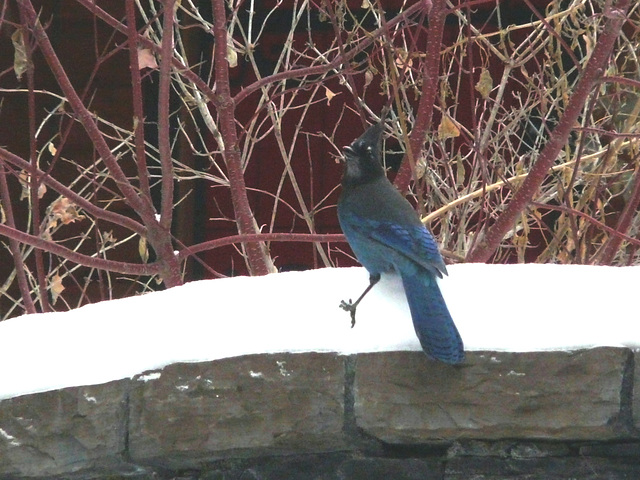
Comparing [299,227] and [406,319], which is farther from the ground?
[299,227]

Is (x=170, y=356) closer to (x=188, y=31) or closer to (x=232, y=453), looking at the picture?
(x=232, y=453)

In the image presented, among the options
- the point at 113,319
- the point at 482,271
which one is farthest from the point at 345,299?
the point at 113,319

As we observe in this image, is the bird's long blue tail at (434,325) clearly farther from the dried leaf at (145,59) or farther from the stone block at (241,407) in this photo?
the dried leaf at (145,59)

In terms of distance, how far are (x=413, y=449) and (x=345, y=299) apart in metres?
0.41

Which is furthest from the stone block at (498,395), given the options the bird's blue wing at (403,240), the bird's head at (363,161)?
the bird's head at (363,161)

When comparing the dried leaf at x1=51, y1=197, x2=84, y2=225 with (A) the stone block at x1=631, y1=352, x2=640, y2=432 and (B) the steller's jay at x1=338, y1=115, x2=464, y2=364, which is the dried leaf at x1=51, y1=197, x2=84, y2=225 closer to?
(B) the steller's jay at x1=338, y1=115, x2=464, y2=364

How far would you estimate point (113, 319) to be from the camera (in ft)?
8.38

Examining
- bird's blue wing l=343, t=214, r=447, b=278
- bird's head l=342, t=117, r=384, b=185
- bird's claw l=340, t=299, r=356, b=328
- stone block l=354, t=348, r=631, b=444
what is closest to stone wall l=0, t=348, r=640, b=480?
stone block l=354, t=348, r=631, b=444

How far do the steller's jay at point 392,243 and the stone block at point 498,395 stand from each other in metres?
0.07

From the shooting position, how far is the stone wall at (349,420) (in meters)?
2.23

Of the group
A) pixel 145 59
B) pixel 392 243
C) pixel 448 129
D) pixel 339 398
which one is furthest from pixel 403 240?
pixel 145 59

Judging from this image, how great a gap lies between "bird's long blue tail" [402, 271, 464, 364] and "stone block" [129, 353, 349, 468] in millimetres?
206

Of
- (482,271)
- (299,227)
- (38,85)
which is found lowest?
(482,271)

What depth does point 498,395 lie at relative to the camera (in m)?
2.24
